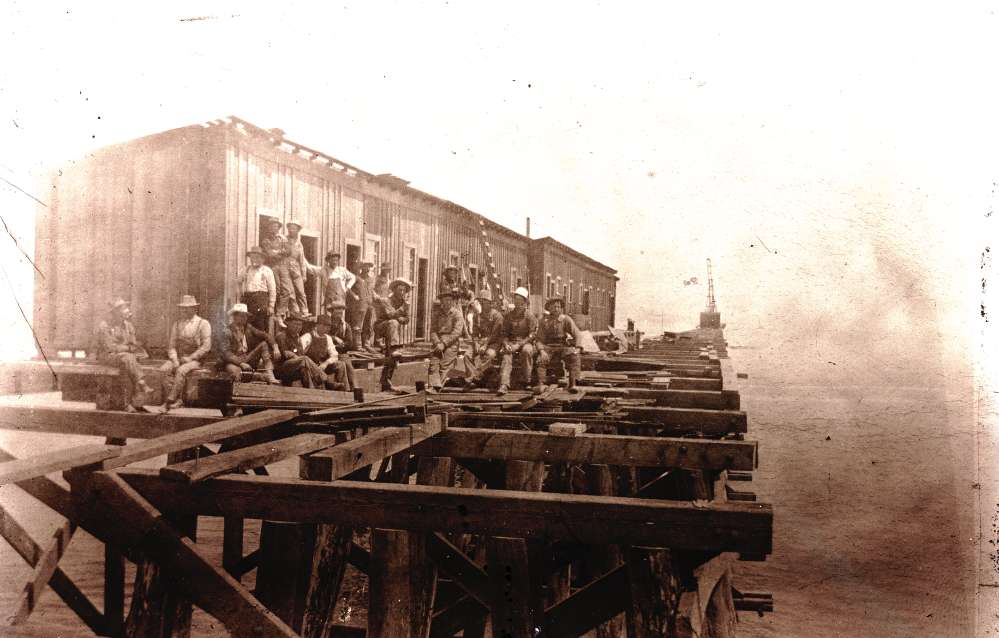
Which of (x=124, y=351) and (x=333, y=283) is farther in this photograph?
(x=333, y=283)

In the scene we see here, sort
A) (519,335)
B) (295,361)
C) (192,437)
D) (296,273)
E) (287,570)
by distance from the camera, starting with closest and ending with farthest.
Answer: (287,570) → (192,437) → (295,361) → (519,335) → (296,273)

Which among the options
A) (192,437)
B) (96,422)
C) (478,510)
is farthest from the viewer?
(96,422)

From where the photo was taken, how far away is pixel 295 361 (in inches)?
360

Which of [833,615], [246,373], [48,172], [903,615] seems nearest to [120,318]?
[246,373]

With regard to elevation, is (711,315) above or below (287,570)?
above

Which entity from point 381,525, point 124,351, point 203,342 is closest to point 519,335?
point 203,342

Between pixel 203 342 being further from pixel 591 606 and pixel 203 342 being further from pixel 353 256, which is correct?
pixel 591 606

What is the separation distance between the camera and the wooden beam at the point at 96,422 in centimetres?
477

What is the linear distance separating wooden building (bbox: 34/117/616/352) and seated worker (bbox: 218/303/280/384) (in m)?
2.35

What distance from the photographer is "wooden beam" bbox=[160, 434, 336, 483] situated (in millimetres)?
2820

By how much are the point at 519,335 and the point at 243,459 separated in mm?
7850

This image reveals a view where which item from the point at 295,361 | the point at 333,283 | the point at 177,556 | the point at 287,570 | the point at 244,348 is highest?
the point at 333,283

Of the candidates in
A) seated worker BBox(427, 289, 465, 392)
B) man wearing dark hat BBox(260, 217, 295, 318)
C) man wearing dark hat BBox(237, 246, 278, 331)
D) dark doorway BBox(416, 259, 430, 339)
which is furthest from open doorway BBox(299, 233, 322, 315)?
dark doorway BBox(416, 259, 430, 339)

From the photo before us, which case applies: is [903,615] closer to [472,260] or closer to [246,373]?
[246,373]
